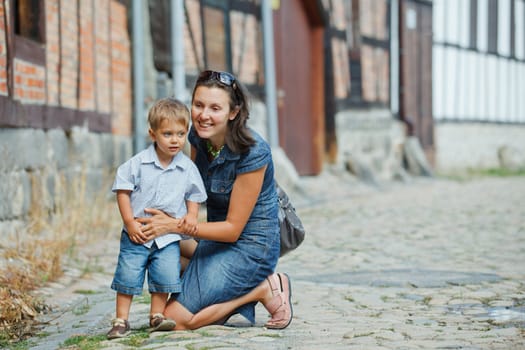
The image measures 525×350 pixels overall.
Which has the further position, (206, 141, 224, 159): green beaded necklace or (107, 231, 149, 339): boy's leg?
(206, 141, 224, 159): green beaded necklace

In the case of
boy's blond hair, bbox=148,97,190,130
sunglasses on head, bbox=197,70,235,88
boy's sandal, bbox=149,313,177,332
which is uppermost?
sunglasses on head, bbox=197,70,235,88

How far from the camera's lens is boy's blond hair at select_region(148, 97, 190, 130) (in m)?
3.93

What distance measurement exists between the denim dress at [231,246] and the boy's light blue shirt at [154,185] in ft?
0.66

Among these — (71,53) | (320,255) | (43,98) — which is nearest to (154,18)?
(71,53)

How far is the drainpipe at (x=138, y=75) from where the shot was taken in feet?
32.2

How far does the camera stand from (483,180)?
18.5 meters

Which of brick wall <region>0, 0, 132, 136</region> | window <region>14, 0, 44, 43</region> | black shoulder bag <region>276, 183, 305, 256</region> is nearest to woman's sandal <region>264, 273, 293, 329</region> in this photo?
black shoulder bag <region>276, 183, 305, 256</region>

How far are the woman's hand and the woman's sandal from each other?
23.8 inches

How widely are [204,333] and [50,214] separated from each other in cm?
405

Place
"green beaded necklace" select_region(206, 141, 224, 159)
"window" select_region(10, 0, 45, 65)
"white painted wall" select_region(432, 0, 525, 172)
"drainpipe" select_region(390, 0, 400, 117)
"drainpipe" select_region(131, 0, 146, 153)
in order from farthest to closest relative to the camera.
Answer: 1. "white painted wall" select_region(432, 0, 525, 172)
2. "drainpipe" select_region(390, 0, 400, 117)
3. "drainpipe" select_region(131, 0, 146, 153)
4. "window" select_region(10, 0, 45, 65)
5. "green beaded necklace" select_region(206, 141, 224, 159)

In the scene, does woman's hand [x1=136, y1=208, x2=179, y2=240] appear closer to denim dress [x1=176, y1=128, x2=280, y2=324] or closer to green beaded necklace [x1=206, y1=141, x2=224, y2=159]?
denim dress [x1=176, y1=128, x2=280, y2=324]

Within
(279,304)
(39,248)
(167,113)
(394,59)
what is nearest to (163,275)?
(279,304)

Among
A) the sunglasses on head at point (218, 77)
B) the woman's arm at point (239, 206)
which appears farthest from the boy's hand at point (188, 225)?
the sunglasses on head at point (218, 77)

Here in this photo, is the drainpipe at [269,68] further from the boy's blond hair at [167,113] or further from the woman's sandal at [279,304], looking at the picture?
the boy's blond hair at [167,113]
